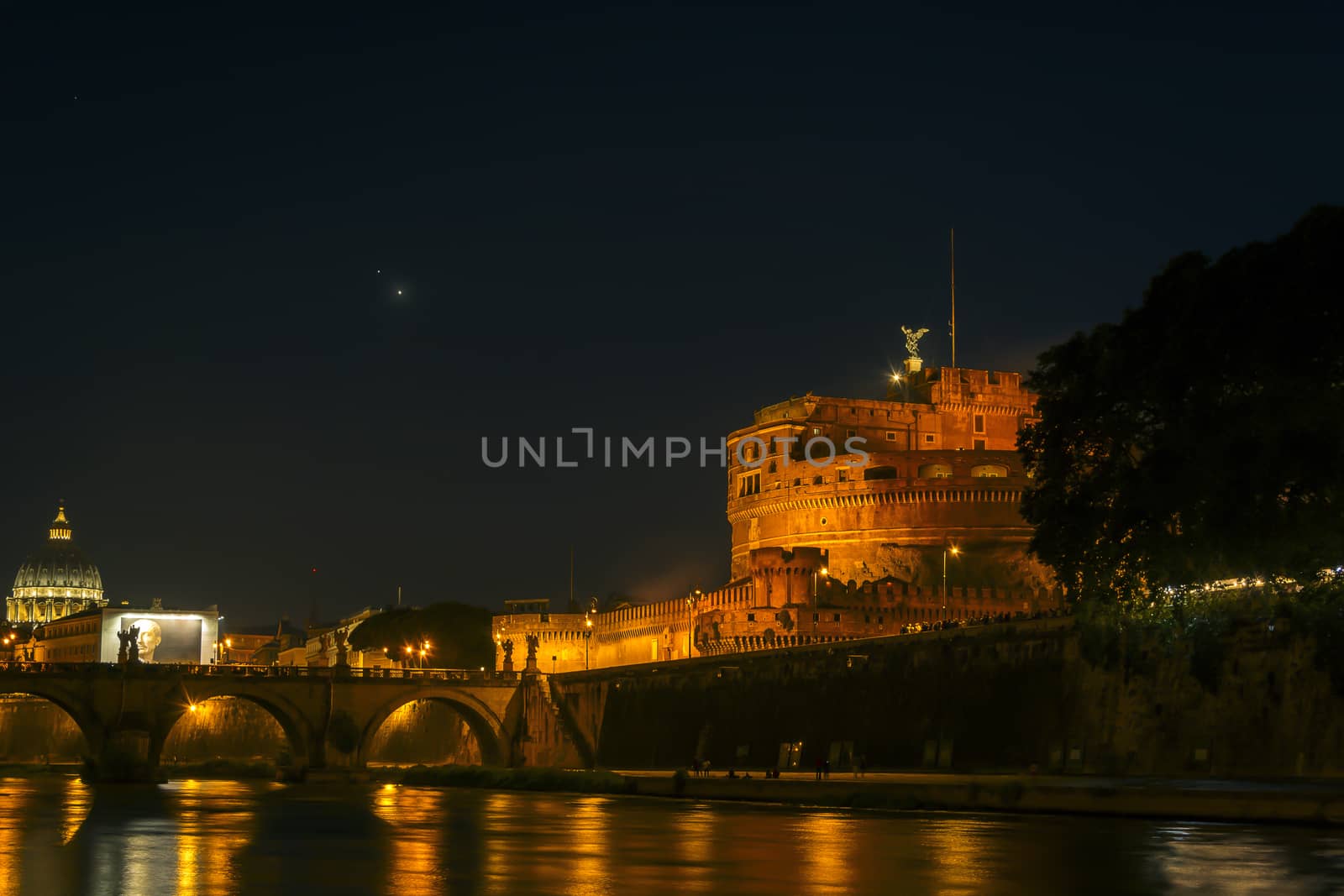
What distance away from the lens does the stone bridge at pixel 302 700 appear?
71.4 meters

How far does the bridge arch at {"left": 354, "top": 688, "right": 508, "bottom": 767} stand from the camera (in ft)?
256

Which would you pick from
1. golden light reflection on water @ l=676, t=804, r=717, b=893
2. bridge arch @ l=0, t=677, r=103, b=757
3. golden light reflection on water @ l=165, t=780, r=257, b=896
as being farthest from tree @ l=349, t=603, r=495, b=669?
golden light reflection on water @ l=676, t=804, r=717, b=893

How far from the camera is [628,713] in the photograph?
242 ft

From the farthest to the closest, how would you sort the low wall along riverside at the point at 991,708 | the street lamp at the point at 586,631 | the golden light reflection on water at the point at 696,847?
the street lamp at the point at 586,631, the low wall along riverside at the point at 991,708, the golden light reflection on water at the point at 696,847

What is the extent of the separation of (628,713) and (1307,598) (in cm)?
4063

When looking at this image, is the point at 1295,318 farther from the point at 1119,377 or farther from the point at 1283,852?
the point at 1283,852

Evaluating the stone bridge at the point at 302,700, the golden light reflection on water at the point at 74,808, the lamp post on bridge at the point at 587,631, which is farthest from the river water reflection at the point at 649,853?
the lamp post on bridge at the point at 587,631

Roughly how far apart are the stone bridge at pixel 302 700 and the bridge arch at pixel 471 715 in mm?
52

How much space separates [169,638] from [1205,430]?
128694 mm

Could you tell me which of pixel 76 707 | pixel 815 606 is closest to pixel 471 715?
pixel 815 606

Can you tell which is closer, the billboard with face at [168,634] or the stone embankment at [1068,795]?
the stone embankment at [1068,795]

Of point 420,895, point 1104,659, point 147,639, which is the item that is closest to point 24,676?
point 1104,659

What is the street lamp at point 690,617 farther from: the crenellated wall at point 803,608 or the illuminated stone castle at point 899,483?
the illuminated stone castle at point 899,483

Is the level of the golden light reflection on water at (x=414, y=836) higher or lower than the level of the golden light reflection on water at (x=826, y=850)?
lower
